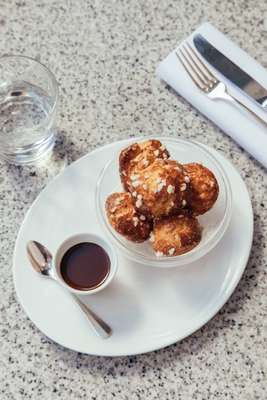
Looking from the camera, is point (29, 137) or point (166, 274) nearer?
point (166, 274)

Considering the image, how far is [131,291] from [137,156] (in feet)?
0.71

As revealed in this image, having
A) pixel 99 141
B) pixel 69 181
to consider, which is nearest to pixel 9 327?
pixel 69 181

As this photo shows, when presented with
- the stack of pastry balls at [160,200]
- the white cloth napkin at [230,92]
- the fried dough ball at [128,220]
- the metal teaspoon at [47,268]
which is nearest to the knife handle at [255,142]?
the white cloth napkin at [230,92]

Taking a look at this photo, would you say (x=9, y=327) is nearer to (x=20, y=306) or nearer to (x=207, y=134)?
(x=20, y=306)

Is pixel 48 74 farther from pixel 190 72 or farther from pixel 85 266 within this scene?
pixel 85 266

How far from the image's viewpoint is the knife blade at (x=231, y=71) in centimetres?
115

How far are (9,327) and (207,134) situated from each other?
0.48m

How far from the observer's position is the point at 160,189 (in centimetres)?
94

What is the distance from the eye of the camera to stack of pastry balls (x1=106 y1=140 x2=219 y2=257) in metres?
0.95

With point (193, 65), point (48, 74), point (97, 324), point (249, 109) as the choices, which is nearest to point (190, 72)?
point (193, 65)

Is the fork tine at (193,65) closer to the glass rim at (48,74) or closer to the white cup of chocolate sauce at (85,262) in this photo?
the glass rim at (48,74)

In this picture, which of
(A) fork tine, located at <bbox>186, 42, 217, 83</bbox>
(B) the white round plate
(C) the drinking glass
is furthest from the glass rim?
(A) fork tine, located at <bbox>186, 42, 217, 83</bbox>

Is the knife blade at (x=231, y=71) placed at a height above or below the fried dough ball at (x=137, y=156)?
above

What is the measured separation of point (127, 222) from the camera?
0.97m
